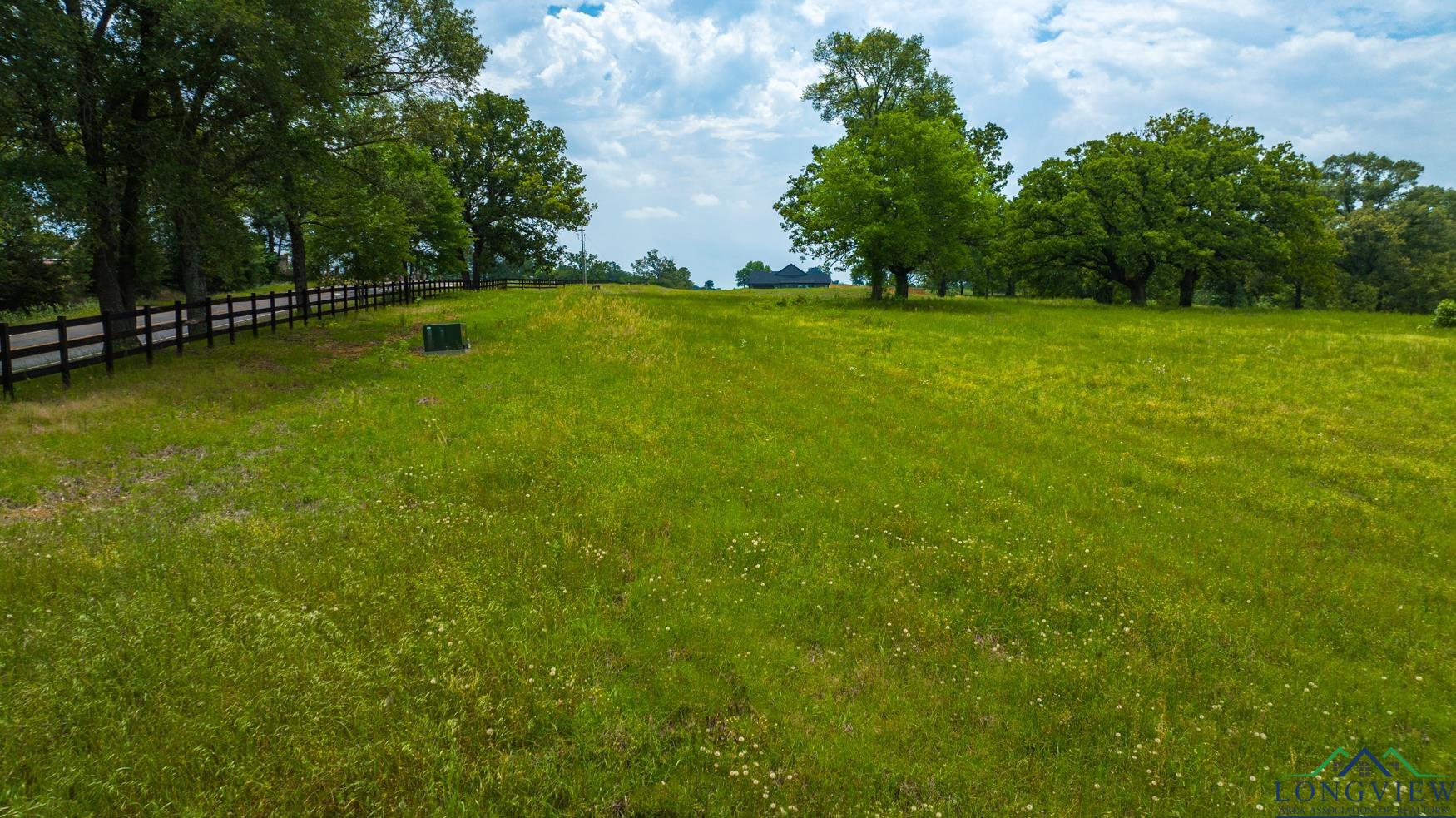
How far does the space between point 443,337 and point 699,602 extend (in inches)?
664

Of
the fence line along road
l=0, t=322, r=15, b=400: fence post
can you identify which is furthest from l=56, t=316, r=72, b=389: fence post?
l=0, t=322, r=15, b=400: fence post

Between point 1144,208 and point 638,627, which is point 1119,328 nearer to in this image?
point 1144,208

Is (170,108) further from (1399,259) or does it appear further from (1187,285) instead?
(1399,259)

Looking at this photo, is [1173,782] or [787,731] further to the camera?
[787,731]

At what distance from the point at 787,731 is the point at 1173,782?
3030 millimetres

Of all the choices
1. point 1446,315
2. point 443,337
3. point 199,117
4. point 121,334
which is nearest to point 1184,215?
point 1446,315

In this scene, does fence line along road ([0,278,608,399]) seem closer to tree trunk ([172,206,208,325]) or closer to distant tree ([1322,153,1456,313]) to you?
tree trunk ([172,206,208,325])

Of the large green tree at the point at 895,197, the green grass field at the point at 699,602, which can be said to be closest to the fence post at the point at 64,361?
the green grass field at the point at 699,602

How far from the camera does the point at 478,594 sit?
257 inches

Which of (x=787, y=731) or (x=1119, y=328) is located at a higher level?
(x=1119, y=328)

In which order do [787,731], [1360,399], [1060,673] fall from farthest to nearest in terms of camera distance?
[1360,399] → [1060,673] → [787,731]

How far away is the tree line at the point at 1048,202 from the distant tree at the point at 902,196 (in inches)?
4.2

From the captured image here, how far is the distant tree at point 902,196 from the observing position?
Result: 1543 inches

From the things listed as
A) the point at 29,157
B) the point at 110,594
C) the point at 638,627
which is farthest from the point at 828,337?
the point at 29,157
